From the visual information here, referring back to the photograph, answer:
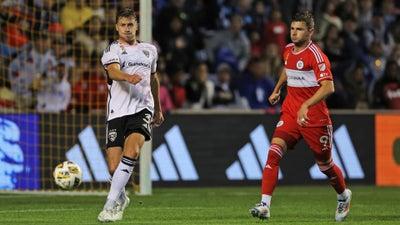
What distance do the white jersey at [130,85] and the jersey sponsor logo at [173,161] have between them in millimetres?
7337

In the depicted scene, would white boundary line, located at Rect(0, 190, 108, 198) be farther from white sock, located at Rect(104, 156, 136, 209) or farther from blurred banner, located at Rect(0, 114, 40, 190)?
white sock, located at Rect(104, 156, 136, 209)

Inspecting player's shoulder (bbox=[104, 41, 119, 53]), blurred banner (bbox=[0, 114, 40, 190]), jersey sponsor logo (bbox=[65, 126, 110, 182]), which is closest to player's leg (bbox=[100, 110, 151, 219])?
player's shoulder (bbox=[104, 41, 119, 53])

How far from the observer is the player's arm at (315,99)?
1134cm

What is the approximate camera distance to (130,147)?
11484 mm

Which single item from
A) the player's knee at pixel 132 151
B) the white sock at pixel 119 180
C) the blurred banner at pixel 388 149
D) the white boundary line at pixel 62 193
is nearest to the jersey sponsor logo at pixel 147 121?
the player's knee at pixel 132 151

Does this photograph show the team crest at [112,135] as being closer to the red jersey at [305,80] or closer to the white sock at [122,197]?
the white sock at [122,197]

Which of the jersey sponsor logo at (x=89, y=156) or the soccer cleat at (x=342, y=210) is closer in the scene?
the soccer cleat at (x=342, y=210)

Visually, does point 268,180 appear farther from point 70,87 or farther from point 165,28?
point 165,28

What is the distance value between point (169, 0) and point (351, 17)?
3911mm

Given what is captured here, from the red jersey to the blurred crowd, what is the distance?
6715 millimetres

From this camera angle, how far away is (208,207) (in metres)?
14.2

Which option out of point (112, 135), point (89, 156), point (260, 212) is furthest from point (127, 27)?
point (89, 156)

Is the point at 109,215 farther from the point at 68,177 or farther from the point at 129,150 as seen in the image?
the point at 68,177

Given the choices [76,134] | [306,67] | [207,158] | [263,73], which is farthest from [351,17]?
[306,67]
